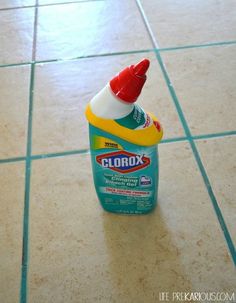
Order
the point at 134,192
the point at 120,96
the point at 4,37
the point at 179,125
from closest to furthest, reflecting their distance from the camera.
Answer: the point at 120,96
the point at 134,192
the point at 179,125
the point at 4,37

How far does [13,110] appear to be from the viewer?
0.72 m

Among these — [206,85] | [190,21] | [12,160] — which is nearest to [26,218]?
[12,160]

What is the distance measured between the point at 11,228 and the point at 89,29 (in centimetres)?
65

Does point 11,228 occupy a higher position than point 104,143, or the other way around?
point 104,143

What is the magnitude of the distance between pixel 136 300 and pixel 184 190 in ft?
0.69

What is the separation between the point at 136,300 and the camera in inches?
17.9

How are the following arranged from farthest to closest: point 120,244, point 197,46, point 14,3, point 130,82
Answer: point 14,3 < point 197,46 < point 120,244 < point 130,82

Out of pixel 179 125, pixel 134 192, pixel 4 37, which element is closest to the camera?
pixel 134 192

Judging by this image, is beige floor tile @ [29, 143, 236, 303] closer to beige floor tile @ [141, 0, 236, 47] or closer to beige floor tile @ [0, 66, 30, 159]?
beige floor tile @ [0, 66, 30, 159]

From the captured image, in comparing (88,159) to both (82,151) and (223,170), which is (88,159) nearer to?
(82,151)

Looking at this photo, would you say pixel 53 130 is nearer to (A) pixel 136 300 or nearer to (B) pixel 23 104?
(B) pixel 23 104

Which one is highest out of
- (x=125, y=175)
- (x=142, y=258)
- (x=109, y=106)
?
(x=109, y=106)

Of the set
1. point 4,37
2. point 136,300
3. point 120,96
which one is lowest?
point 136,300

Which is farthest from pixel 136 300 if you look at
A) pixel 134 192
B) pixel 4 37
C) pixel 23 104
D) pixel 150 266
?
pixel 4 37
